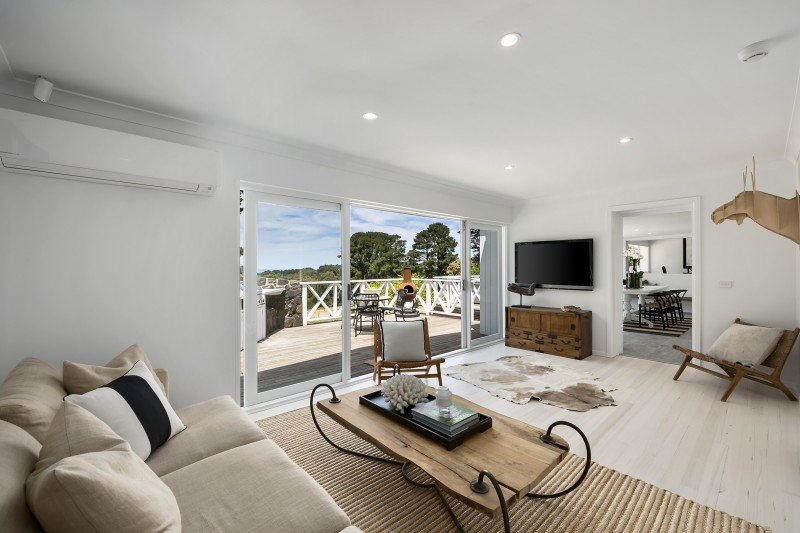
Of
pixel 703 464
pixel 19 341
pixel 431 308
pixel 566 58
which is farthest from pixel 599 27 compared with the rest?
pixel 431 308

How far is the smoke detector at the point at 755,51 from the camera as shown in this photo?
6.09 feet

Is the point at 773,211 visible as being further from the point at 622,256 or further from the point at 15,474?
the point at 15,474

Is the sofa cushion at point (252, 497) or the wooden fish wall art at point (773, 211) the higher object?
the wooden fish wall art at point (773, 211)

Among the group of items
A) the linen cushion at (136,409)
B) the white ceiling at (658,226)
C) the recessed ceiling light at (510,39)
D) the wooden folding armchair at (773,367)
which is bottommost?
the wooden folding armchair at (773,367)

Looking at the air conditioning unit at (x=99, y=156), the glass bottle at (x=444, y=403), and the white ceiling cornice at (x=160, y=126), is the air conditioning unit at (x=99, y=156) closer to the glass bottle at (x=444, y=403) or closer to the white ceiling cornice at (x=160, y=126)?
the white ceiling cornice at (x=160, y=126)

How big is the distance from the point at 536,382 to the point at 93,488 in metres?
3.92

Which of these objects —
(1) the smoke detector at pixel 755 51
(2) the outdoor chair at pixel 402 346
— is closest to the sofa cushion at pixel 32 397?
(2) the outdoor chair at pixel 402 346

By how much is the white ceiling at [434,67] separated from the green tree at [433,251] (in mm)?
5957

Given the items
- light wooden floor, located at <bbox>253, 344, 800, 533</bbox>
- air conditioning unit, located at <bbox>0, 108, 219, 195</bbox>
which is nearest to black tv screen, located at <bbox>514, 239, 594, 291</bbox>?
light wooden floor, located at <bbox>253, 344, 800, 533</bbox>

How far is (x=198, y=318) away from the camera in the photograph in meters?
2.92

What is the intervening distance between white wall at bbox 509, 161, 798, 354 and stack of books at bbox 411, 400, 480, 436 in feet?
13.0

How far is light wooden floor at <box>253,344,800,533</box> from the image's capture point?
212 centimetres

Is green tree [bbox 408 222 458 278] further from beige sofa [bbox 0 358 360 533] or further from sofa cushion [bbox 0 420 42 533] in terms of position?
sofa cushion [bbox 0 420 42 533]

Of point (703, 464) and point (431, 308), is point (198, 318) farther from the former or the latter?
point (431, 308)
